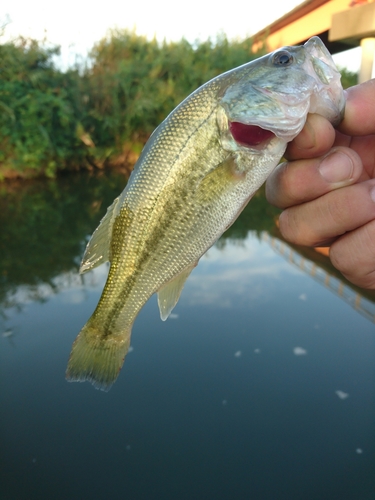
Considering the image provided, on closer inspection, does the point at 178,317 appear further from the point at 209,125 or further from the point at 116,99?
the point at 116,99

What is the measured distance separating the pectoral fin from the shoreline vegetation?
575 inches

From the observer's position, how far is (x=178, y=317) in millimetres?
4988

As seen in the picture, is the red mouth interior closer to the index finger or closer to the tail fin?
the index finger

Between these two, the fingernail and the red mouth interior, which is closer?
the red mouth interior

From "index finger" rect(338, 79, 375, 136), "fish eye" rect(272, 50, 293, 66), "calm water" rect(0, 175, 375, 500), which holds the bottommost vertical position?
"calm water" rect(0, 175, 375, 500)

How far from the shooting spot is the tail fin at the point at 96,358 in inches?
76.8

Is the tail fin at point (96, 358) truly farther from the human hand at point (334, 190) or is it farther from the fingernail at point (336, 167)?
the fingernail at point (336, 167)

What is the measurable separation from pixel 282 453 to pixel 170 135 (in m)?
2.68

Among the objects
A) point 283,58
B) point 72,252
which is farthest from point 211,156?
point 72,252

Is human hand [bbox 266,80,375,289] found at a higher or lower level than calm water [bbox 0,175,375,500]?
higher

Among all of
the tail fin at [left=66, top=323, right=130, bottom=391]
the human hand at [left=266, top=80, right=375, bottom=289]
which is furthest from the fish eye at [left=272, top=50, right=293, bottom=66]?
the tail fin at [left=66, top=323, right=130, bottom=391]

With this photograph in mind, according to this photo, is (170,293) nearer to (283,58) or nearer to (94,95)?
(283,58)

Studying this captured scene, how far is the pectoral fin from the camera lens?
190cm

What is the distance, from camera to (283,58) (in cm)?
168
